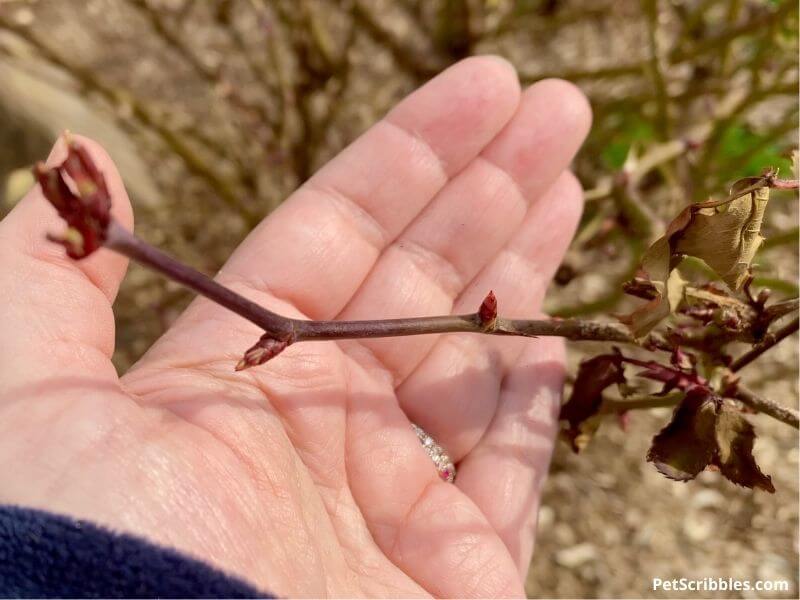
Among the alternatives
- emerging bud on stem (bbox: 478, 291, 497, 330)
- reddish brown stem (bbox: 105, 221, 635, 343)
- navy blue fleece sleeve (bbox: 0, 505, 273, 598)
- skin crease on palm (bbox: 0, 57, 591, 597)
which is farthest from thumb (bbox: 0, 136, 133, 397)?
emerging bud on stem (bbox: 478, 291, 497, 330)

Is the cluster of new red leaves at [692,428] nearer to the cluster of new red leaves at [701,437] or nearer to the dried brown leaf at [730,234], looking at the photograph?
the cluster of new red leaves at [701,437]

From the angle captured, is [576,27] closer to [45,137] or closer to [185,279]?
[45,137]

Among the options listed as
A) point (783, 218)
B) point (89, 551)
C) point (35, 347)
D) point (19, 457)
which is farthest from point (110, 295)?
point (783, 218)

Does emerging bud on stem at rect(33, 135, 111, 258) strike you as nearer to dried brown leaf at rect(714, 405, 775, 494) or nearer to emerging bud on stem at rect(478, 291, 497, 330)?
emerging bud on stem at rect(478, 291, 497, 330)

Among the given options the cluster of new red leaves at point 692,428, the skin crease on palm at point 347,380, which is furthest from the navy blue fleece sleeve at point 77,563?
the cluster of new red leaves at point 692,428

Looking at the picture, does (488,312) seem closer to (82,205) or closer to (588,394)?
(588,394)

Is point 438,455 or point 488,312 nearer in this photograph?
point 488,312

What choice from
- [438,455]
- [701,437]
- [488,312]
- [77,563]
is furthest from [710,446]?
[77,563]
